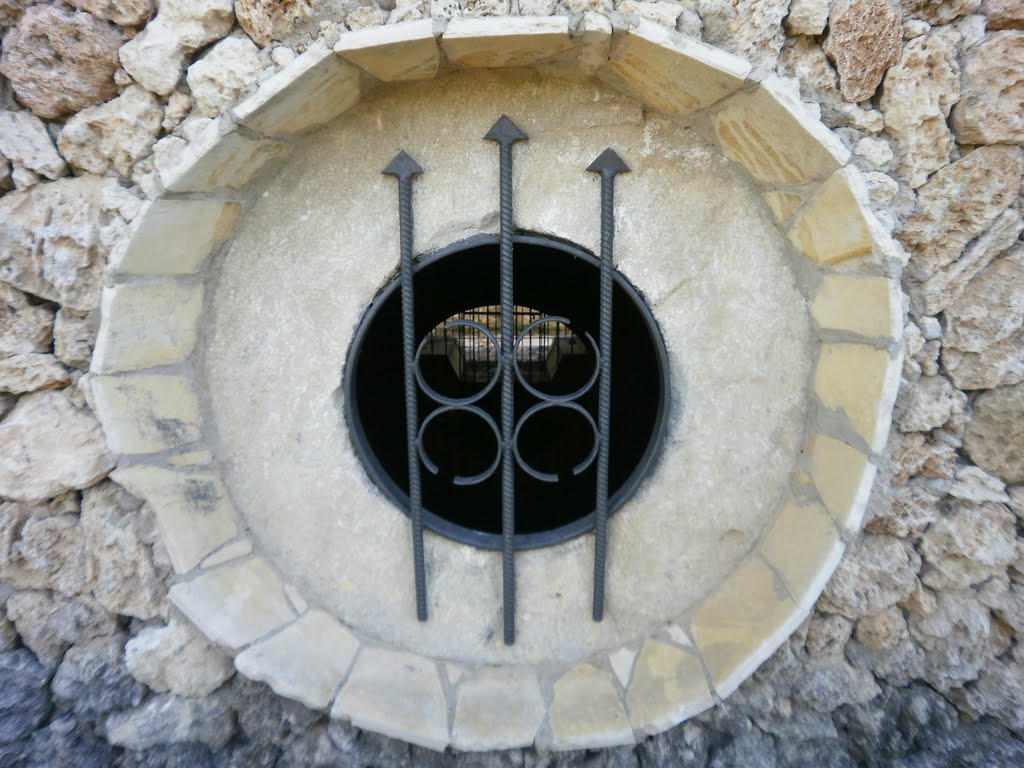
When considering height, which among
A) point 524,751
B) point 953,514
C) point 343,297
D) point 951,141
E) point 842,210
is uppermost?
point 951,141

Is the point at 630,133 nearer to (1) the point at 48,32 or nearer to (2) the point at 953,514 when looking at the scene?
(2) the point at 953,514

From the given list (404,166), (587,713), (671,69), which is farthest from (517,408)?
(671,69)

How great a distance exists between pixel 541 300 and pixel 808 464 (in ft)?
4.85

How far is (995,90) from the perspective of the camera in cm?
128

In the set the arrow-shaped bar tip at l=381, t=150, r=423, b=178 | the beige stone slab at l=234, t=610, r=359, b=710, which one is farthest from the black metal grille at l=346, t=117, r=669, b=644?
the beige stone slab at l=234, t=610, r=359, b=710

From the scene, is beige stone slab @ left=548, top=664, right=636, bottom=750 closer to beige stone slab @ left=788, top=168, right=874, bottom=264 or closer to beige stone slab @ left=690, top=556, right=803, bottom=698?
beige stone slab @ left=690, top=556, right=803, bottom=698

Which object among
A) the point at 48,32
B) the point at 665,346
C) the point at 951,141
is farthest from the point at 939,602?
the point at 48,32

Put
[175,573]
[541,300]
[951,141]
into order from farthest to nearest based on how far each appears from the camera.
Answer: [541,300] → [175,573] → [951,141]

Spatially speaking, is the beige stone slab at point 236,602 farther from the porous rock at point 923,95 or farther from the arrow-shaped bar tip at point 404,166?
the porous rock at point 923,95

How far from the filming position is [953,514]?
1.46 m

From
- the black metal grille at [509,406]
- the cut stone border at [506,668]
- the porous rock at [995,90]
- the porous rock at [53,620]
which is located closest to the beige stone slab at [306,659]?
the cut stone border at [506,668]

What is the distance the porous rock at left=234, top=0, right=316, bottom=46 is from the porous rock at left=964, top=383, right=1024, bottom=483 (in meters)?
1.64

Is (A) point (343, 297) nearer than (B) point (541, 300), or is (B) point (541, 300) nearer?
(A) point (343, 297)

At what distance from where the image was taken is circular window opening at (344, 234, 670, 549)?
62.8 inches
